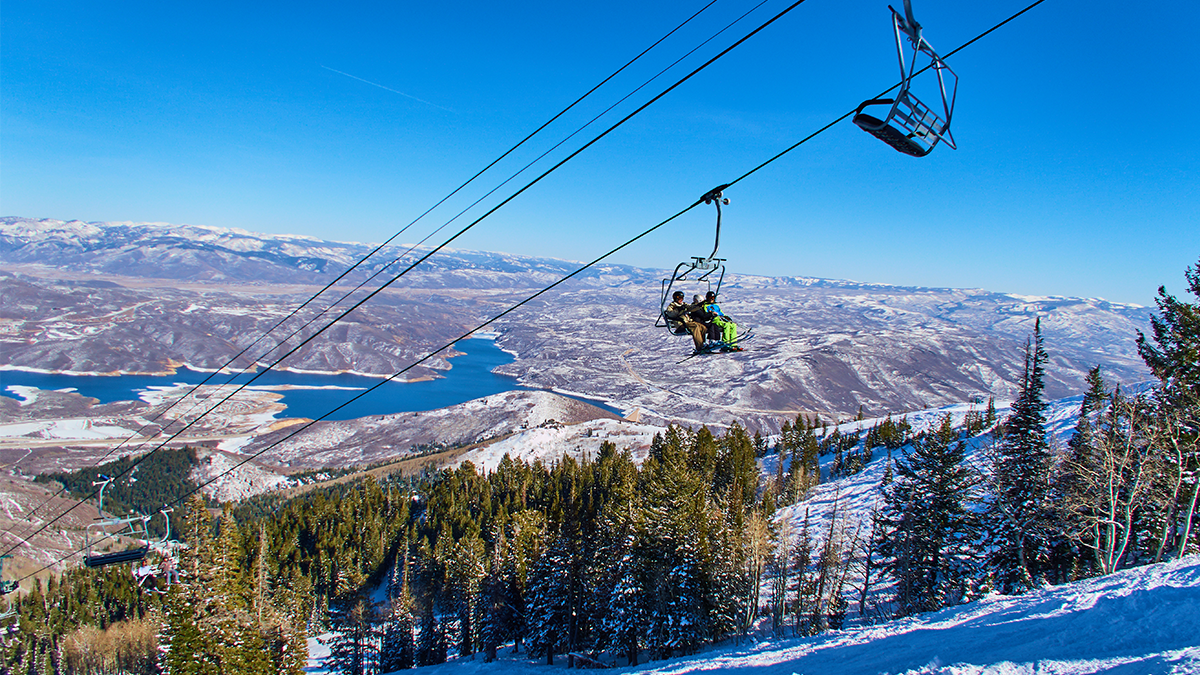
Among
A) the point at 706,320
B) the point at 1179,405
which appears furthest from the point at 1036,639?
the point at 1179,405

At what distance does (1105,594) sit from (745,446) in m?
53.0

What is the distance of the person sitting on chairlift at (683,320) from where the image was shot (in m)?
12.8

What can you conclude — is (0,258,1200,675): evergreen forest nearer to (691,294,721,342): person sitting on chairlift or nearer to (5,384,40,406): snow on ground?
(691,294,721,342): person sitting on chairlift

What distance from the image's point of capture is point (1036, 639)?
10.9 m

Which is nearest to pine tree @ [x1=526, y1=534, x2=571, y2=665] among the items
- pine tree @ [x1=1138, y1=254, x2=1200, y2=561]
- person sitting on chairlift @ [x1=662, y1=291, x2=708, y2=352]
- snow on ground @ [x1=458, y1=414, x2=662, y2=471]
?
person sitting on chairlift @ [x1=662, y1=291, x2=708, y2=352]

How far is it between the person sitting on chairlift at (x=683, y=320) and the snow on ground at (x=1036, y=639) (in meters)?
7.59

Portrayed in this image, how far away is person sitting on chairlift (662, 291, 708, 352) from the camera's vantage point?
12766mm

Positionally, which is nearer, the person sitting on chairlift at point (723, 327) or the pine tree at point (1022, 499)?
the person sitting on chairlift at point (723, 327)

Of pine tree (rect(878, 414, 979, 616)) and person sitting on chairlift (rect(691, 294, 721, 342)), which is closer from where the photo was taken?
person sitting on chairlift (rect(691, 294, 721, 342))

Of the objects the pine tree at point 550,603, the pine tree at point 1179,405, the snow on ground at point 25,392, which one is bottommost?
the pine tree at point 550,603

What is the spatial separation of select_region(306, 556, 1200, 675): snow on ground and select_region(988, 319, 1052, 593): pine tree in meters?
7.59

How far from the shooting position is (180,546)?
69.8ft

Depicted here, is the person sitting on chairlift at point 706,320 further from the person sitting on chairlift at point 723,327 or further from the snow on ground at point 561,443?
the snow on ground at point 561,443

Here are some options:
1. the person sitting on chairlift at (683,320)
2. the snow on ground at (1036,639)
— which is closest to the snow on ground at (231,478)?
the snow on ground at (1036,639)
